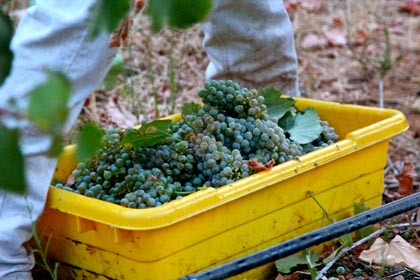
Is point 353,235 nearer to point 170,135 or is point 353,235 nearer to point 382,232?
point 382,232

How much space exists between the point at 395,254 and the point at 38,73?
2.88 ft

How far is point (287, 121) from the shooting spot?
2.20 meters

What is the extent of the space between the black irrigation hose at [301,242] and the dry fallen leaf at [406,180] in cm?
60

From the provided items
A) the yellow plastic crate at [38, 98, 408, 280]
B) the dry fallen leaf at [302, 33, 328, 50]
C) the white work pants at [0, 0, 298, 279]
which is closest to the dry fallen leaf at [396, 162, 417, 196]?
the yellow plastic crate at [38, 98, 408, 280]

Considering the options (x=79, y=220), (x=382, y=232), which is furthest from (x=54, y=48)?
(x=382, y=232)

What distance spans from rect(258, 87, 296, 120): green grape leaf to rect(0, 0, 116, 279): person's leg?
0.54 metres

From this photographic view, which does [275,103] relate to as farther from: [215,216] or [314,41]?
[314,41]

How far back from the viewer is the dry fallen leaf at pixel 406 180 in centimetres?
243

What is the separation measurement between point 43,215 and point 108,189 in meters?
0.15

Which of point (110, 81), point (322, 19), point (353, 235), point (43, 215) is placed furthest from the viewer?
point (322, 19)

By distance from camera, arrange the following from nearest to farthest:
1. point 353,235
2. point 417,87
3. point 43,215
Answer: point 43,215
point 353,235
point 417,87

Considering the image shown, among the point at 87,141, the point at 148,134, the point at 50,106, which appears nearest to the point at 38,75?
the point at 148,134

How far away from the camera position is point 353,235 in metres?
2.11

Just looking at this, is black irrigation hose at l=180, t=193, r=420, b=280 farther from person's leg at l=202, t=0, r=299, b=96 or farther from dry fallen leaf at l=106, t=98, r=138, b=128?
dry fallen leaf at l=106, t=98, r=138, b=128
